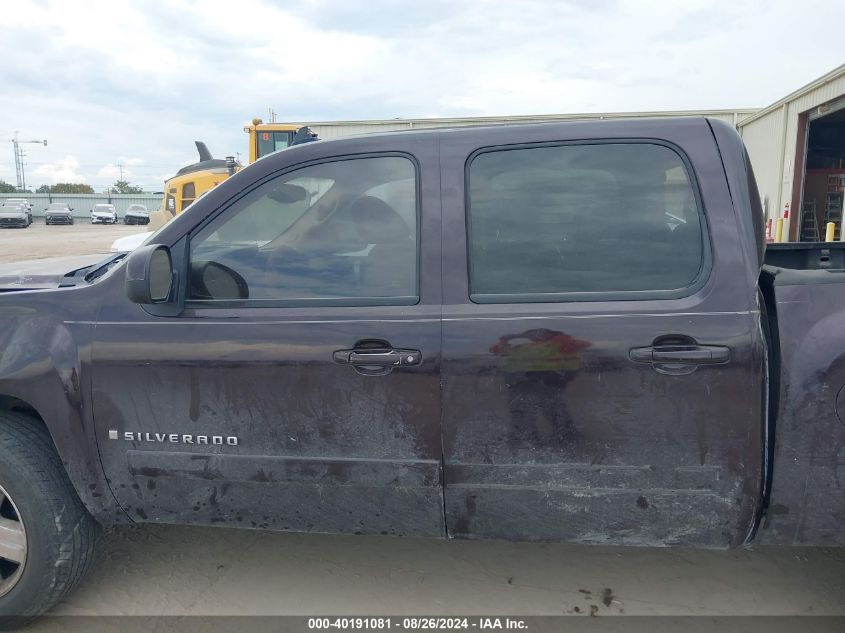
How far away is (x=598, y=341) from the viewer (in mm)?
2121

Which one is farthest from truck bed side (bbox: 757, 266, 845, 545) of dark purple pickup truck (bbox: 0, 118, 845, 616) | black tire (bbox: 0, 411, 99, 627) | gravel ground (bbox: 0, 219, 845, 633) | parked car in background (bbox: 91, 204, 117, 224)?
parked car in background (bbox: 91, 204, 117, 224)

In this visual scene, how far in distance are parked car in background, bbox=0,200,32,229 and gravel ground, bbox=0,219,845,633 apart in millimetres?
45826

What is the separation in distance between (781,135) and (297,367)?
1231 centimetres

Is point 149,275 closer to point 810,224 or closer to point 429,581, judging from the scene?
point 429,581

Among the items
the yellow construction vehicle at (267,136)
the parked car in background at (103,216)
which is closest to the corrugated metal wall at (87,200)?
the parked car in background at (103,216)

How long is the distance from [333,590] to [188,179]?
10.6 m

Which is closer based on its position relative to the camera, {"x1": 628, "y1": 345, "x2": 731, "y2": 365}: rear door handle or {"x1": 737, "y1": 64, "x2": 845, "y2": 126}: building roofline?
{"x1": 628, "y1": 345, "x2": 731, "y2": 365}: rear door handle

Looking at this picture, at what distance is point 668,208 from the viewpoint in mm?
2199

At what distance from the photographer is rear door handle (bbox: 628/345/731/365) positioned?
2.06 metres

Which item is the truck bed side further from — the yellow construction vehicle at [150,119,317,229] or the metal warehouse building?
the yellow construction vehicle at [150,119,317,229]

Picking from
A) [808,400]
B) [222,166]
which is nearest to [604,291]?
[808,400]

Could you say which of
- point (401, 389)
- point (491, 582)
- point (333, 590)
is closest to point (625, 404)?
point (401, 389)

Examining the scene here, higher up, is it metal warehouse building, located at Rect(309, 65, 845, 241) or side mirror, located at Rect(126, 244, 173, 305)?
metal warehouse building, located at Rect(309, 65, 845, 241)

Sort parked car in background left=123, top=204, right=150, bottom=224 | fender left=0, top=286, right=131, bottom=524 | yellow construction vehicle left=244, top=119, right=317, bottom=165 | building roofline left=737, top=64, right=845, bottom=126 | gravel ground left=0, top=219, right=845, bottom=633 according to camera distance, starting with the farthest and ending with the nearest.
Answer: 1. parked car in background left=123, top=204, right=150, bottom=224
2. yellow construction vehicle left=244, top=119, right=317, bottom=165
3. building roofline left=737, top=64, right=845, bottom=126
4. gravel ground left=0, top=219, right=845, bottom=633
5. fender left=0, top=286, right=131, bottom=524
